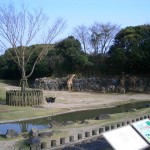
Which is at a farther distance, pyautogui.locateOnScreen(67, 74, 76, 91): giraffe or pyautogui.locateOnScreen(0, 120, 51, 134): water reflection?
pyautogui.locateOnScreen(67, 74, 76, 91): giraffe

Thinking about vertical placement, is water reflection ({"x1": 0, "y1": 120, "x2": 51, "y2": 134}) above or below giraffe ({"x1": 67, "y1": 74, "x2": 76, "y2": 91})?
below

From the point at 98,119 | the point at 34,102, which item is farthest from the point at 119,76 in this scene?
the point at 98,119

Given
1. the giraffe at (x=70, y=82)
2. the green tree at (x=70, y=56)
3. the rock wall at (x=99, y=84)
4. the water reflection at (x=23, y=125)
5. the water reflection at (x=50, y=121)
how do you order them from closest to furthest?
the water reflection at (x=50, y=121)
the water reflection at (x=23, y=125)
the rock wall at (x=99, y=84)
the giraffe at (x=70, y=82)
the green tree at (x=70, y=56)

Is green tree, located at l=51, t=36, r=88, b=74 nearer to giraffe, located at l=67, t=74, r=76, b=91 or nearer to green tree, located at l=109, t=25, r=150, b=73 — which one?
giraffe, located at l=67, t=74, r=76, b=91

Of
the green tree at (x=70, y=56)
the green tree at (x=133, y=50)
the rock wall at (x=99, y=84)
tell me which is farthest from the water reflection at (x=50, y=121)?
the green tree at (x=70, y=56)

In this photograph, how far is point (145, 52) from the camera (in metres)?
35.5

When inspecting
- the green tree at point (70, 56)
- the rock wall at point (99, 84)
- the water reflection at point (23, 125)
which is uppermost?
the green tree at point (70, 56)

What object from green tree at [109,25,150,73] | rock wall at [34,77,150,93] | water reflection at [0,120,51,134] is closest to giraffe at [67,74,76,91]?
rock wall at [34,77,150,93]

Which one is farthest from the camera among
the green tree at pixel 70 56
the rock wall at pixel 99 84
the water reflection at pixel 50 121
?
the green tree at pixel 70 56

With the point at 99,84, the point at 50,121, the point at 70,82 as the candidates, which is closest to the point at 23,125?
the point at 50,121

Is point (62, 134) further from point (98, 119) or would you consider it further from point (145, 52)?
point (145, 52)

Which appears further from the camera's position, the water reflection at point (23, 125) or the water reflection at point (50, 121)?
the water reflection at point (23, 125)

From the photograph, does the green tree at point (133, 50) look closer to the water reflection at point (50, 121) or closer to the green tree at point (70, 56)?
the green tree at point (70, 56)

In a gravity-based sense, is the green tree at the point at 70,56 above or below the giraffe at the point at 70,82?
above
